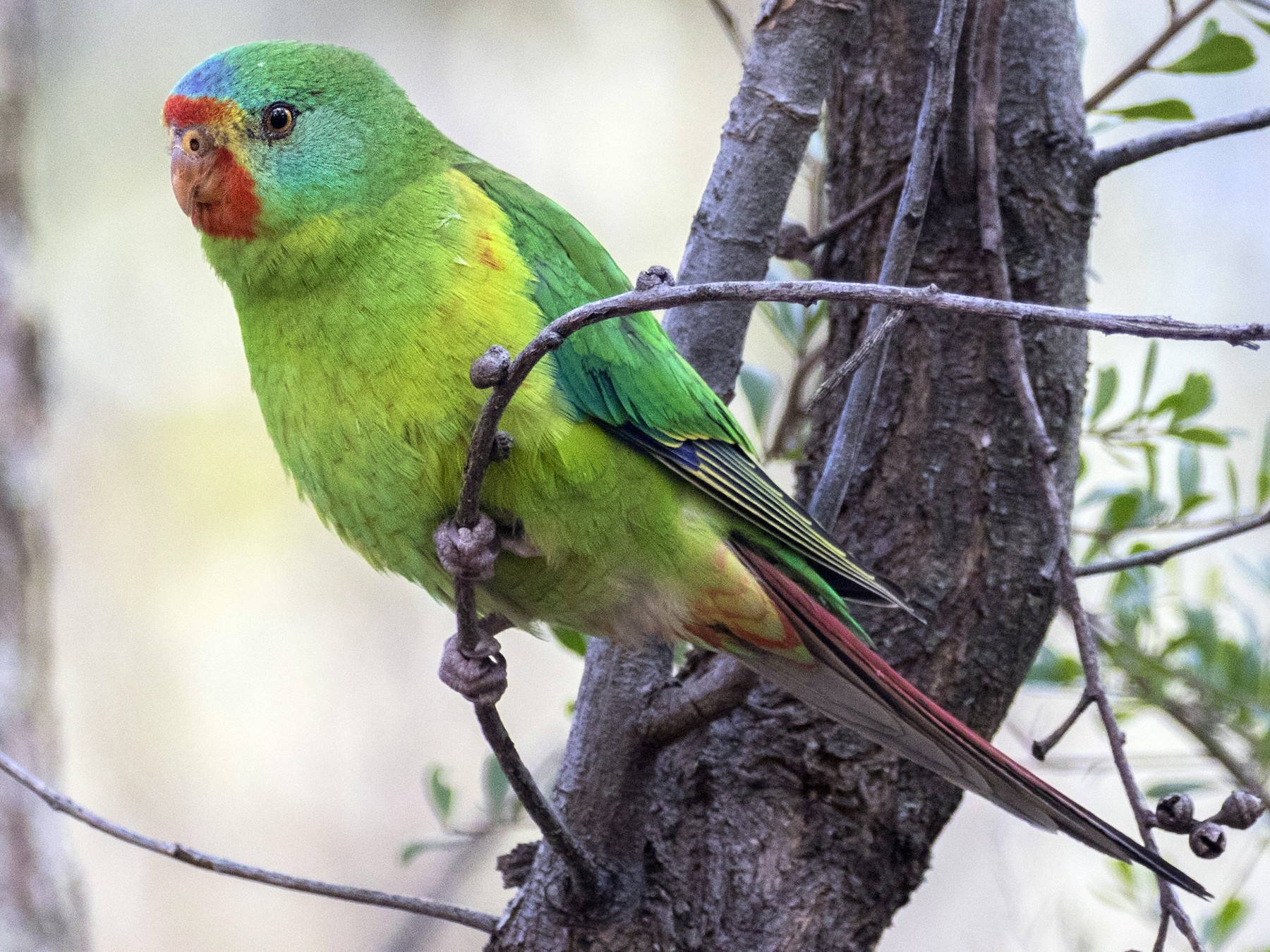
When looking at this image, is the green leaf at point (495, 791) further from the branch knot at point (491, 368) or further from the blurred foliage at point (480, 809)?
the branch knot at point (491, 368)

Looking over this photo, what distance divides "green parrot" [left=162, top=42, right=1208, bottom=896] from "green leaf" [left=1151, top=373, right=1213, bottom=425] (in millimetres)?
816

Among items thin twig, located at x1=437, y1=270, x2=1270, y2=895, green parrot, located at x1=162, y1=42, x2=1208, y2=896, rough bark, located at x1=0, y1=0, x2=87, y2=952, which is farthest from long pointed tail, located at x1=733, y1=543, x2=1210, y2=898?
rough bark, located at x1=0, y1=0, x2=87, y2=952

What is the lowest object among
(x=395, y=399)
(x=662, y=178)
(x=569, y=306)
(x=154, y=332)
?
(x=395, y=399)

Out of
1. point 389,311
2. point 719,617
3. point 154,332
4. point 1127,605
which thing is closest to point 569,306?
point 389,311

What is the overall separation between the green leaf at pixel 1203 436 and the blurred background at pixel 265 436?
8.96 feet

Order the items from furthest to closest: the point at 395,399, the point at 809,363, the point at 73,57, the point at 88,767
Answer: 1. the point at 73,57
2. the point at 88,767
3. the point at 809,363
4. the point at 395,399

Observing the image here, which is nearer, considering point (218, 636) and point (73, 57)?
point (218, 636)

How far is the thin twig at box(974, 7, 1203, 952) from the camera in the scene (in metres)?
1.67

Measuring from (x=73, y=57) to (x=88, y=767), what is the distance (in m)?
3.47

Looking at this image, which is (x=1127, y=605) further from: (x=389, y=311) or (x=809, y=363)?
(x=389, y=311)

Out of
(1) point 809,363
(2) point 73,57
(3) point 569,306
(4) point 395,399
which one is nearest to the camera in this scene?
(4) point 395,399

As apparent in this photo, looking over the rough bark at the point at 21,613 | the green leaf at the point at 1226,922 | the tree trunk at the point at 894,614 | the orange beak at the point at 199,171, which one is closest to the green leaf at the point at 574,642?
the tree trunk at the point at 894,614

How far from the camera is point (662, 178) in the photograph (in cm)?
557

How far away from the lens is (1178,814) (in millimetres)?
1365
